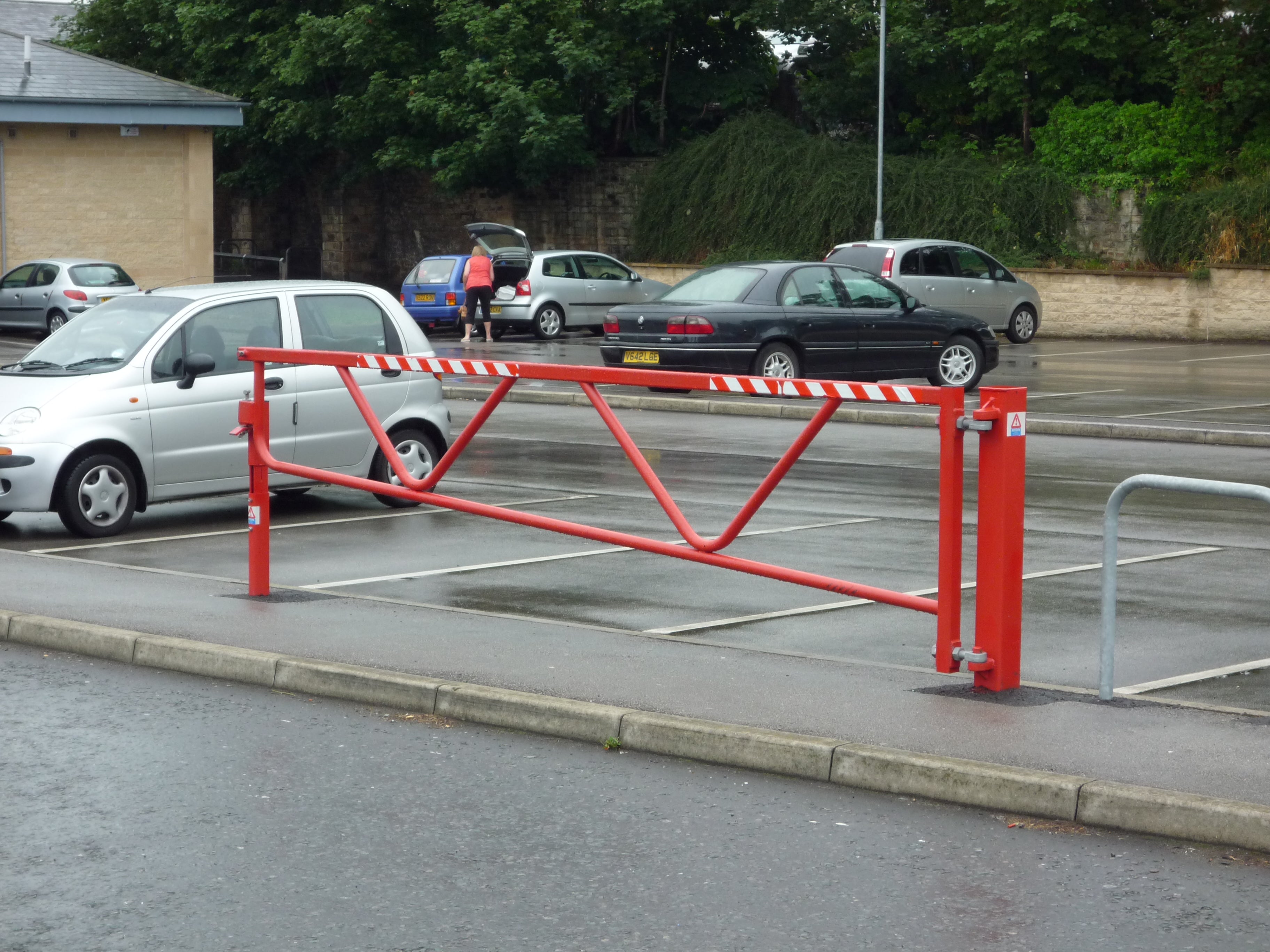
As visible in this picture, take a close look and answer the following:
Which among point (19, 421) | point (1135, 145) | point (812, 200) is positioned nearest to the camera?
point (19, 421)

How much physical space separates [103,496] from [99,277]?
23.1 meters

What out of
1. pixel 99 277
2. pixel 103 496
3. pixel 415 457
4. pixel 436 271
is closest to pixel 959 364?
pixel 415 457

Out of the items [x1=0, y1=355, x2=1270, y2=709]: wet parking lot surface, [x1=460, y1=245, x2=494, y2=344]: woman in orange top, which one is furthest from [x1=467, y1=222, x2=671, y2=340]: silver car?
[x1=0, y1=355, x2=1270, y2=709]: wet parking lot surface

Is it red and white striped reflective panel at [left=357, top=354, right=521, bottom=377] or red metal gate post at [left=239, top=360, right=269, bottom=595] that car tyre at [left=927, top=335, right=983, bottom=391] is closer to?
red and white striped reflective panel at [left=357, top=354, right=521, bottom=377]

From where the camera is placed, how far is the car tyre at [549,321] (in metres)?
33.2

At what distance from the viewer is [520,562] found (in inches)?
420

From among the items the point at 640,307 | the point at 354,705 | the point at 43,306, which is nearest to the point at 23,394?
the point at 354,705

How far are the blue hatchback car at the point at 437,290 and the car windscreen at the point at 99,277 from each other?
16.7 feet

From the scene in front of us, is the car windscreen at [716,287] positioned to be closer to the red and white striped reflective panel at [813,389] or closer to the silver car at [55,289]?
the red and white striped reflective panel at [813,389]

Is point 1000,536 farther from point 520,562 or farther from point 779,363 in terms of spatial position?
point 779,363

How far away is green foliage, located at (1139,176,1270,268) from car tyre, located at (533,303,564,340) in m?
11.3

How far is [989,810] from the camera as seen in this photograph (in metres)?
5.88

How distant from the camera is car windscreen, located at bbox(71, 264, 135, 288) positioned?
3312 centimetres

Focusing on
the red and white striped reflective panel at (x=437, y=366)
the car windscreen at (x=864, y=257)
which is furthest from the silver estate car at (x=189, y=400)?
the car windscreen at (x=864, y=257)
